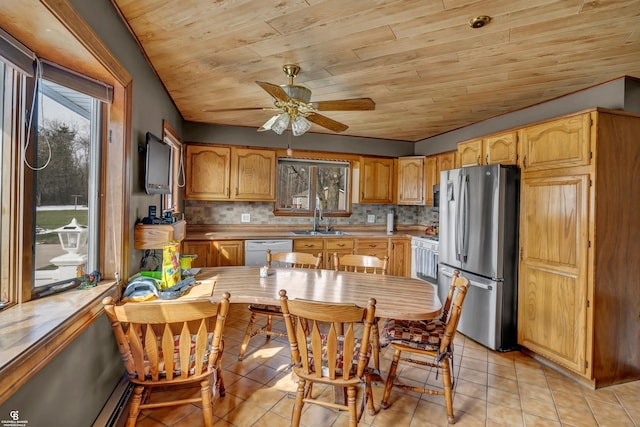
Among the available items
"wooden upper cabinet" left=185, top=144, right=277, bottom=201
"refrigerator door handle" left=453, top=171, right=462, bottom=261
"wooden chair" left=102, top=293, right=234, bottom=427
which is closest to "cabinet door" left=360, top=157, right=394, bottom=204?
"wooden upper cabinet" left=185, top=144, right=277, bottom=201

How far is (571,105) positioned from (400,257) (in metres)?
2.74

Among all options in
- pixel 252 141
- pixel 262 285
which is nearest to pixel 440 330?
pixel 262 285

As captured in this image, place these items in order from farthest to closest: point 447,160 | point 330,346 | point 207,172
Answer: point 447,160 < point 207,172 < point 330,346

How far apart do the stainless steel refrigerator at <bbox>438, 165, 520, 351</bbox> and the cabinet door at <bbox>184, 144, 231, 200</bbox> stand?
9.78 ft

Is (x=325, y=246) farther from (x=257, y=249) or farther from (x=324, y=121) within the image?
(x=324, y=121)

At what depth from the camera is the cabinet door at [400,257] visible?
15.8 feet

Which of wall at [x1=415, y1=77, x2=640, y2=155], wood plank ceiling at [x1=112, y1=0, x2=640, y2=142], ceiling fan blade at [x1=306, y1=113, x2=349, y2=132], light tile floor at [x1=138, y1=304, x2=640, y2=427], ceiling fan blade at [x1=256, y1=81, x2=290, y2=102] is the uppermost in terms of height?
wood plank ceiling at [x1=112, y1=0, x2=640, y2=142]

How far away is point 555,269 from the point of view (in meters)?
2.59

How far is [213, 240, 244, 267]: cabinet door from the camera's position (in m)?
4.10

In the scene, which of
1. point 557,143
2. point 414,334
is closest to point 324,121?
point 414,334

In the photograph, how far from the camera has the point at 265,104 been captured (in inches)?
137

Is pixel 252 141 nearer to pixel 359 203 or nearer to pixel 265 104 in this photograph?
pixel 265 104

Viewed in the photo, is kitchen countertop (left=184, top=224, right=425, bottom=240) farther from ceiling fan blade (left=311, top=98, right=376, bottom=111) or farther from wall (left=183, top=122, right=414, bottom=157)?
ceiling fan blade (left=311, top=98, right=376, bottom=111)

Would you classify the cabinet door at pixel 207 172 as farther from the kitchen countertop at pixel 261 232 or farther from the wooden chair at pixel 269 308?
the wooden chair at pixel 269 308
